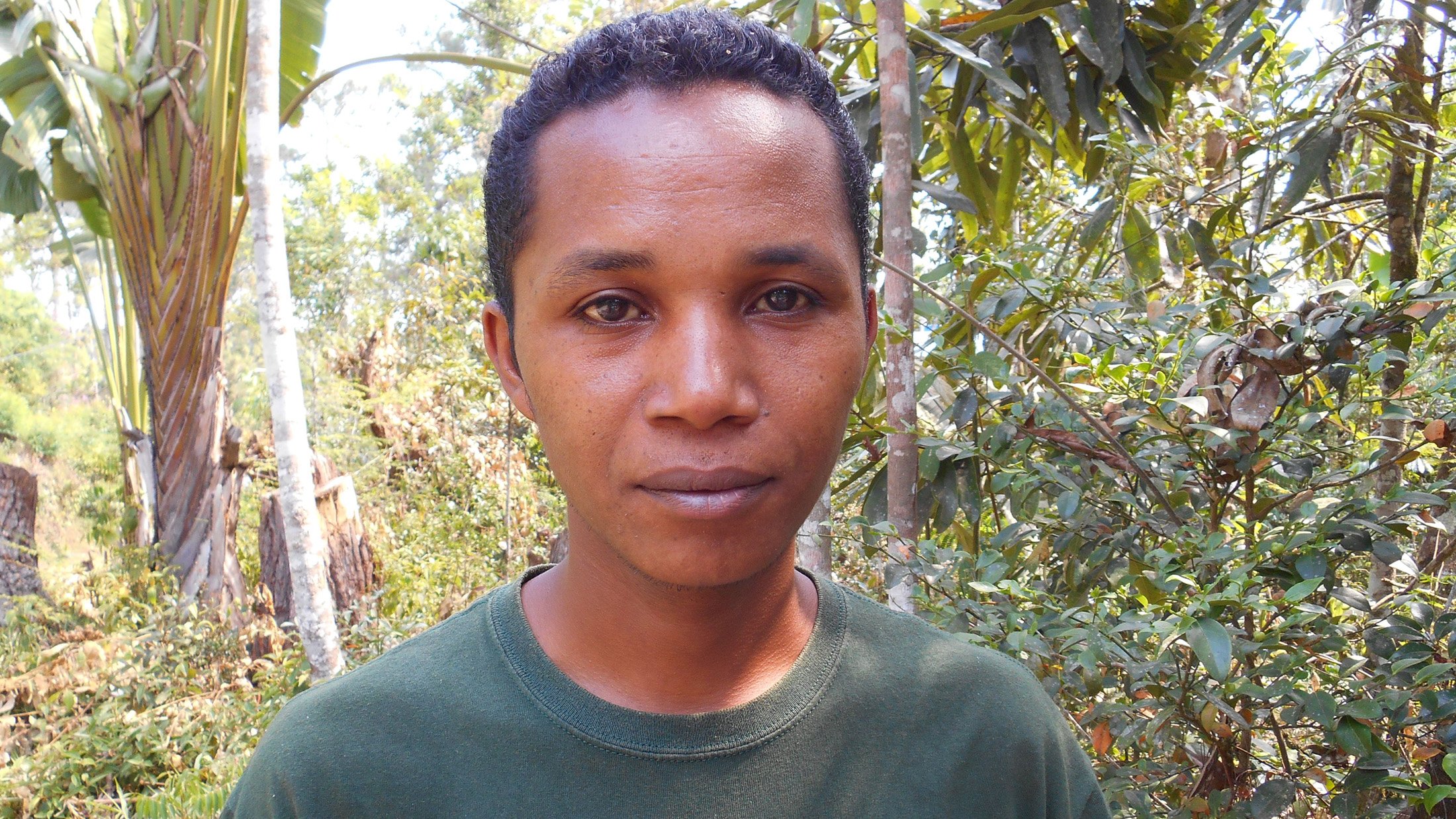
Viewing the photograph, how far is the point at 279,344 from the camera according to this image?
15.4ft

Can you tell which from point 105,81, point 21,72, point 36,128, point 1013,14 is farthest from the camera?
point 21,72

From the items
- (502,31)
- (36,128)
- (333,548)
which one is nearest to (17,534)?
(333,548)

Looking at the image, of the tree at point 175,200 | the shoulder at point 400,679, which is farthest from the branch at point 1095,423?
the tree at point 175,200

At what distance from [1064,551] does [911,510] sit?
0.35m

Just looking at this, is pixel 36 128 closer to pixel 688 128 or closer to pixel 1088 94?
pixel 1088 94

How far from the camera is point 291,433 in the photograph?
4.68 m

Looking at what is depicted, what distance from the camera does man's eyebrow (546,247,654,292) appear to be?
1.09m

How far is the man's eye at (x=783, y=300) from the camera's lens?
1.14m

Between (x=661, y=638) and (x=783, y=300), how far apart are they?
393mm

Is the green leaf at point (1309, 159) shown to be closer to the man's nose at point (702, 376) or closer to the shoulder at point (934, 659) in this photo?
the shoulder at point (934, 659)

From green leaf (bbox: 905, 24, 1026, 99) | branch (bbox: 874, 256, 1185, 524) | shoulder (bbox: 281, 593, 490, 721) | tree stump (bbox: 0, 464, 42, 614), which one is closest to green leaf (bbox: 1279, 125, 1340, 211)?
green leaf (bbox: 905, 24, 1026, 99)

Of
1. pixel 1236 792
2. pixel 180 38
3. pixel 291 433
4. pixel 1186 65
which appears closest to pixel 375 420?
pixel 180 38

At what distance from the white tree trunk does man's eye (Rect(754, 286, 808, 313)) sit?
12.8 feet

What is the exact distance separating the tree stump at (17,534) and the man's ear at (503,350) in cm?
695
